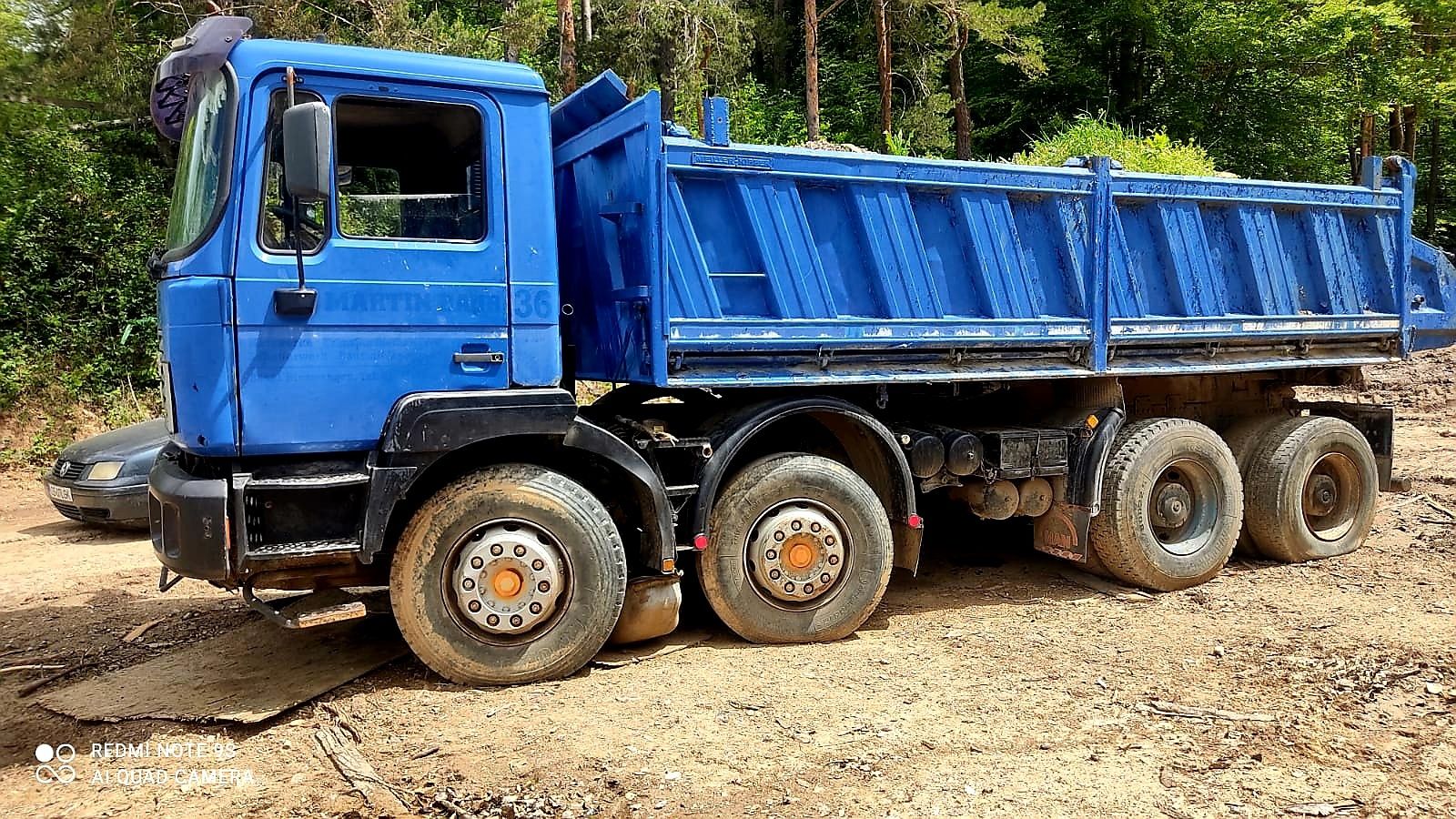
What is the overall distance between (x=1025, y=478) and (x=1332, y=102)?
77.2 feet

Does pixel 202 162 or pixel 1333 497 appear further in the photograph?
pixel 1333 497

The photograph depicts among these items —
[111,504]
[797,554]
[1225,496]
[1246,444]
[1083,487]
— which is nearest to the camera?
[797,554]

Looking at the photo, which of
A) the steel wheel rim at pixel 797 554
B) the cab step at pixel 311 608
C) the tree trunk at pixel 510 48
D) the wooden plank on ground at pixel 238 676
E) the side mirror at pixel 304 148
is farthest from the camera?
the tree trunk at pixel 510 48

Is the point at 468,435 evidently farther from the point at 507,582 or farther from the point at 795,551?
the point at 795,551

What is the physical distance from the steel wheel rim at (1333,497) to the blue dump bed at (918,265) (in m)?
0.81

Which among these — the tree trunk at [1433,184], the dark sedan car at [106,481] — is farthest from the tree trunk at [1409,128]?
the dark sedan car at [106,481]

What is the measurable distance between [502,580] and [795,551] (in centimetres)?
159

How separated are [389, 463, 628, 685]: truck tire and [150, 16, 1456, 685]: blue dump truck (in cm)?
2

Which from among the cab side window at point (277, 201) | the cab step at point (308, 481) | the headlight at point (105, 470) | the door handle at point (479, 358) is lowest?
the headlight at point (105, 470)

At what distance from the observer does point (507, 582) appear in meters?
4.69

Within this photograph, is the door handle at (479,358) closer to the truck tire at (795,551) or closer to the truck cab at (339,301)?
the truck cab at (339,301)

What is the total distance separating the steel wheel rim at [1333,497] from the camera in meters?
7.44

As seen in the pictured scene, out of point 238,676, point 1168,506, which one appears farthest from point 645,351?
point 1168,506

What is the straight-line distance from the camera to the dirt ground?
373 centimetres
